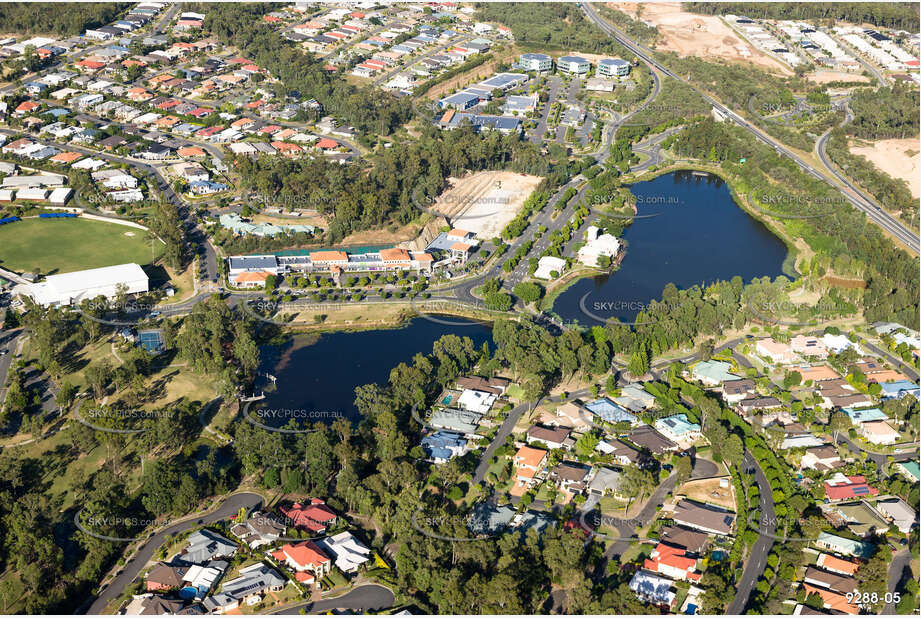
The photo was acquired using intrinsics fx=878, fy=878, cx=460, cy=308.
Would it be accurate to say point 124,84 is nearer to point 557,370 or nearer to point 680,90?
point 680,90

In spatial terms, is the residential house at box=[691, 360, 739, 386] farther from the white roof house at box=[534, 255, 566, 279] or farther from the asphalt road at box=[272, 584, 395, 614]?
→ the asphalt road at box=[272, 584, 395, 614]

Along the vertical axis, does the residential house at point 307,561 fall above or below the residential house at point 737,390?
above

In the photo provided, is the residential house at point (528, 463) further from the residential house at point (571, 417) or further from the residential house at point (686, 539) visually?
the residential house at point (686, 539)

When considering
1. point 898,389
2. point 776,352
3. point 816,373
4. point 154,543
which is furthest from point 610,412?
point 154,543

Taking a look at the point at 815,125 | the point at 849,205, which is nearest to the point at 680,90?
the point at 815,125

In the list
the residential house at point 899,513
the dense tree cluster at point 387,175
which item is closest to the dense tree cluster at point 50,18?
the dense tree cluster at point 387,175

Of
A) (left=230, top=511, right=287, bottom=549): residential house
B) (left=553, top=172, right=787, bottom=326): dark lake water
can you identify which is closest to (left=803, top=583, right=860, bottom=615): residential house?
(left=230, top=511, right=287, bottom=549): residential house

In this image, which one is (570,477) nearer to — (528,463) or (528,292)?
(528,463)
